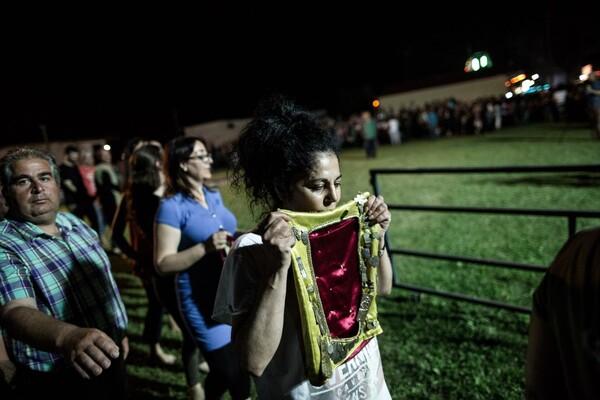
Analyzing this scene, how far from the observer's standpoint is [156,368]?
3.59 metres

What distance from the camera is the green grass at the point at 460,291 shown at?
2912mm

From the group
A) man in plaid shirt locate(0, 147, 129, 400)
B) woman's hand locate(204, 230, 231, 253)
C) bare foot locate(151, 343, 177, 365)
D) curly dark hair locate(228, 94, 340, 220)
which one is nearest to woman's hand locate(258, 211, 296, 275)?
curly dark hair locate(228, 94, 340, 220)

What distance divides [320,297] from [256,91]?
29067 millimetres

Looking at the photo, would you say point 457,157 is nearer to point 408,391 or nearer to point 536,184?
point 536,184

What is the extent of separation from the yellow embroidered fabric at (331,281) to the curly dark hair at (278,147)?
Answer: 0.22 metres

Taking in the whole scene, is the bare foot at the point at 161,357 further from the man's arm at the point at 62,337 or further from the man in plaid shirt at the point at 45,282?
the man's arm at the point at 62,337

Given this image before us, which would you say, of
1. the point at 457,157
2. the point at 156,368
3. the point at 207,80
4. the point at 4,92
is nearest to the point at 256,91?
the point at 207,80

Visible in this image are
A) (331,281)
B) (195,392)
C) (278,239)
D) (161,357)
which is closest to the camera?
(278,239)

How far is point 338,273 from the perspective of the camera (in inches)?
57.2

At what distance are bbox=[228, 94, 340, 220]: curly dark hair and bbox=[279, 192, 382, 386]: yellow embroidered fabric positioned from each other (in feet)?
0.73

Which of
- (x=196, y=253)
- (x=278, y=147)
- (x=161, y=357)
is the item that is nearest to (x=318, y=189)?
(x=278, y=147)

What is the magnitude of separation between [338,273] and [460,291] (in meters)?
3.31

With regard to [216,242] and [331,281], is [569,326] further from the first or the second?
[216,242]

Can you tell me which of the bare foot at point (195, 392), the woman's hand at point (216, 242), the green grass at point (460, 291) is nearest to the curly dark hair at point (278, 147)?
the green grass at point (460, 291)
